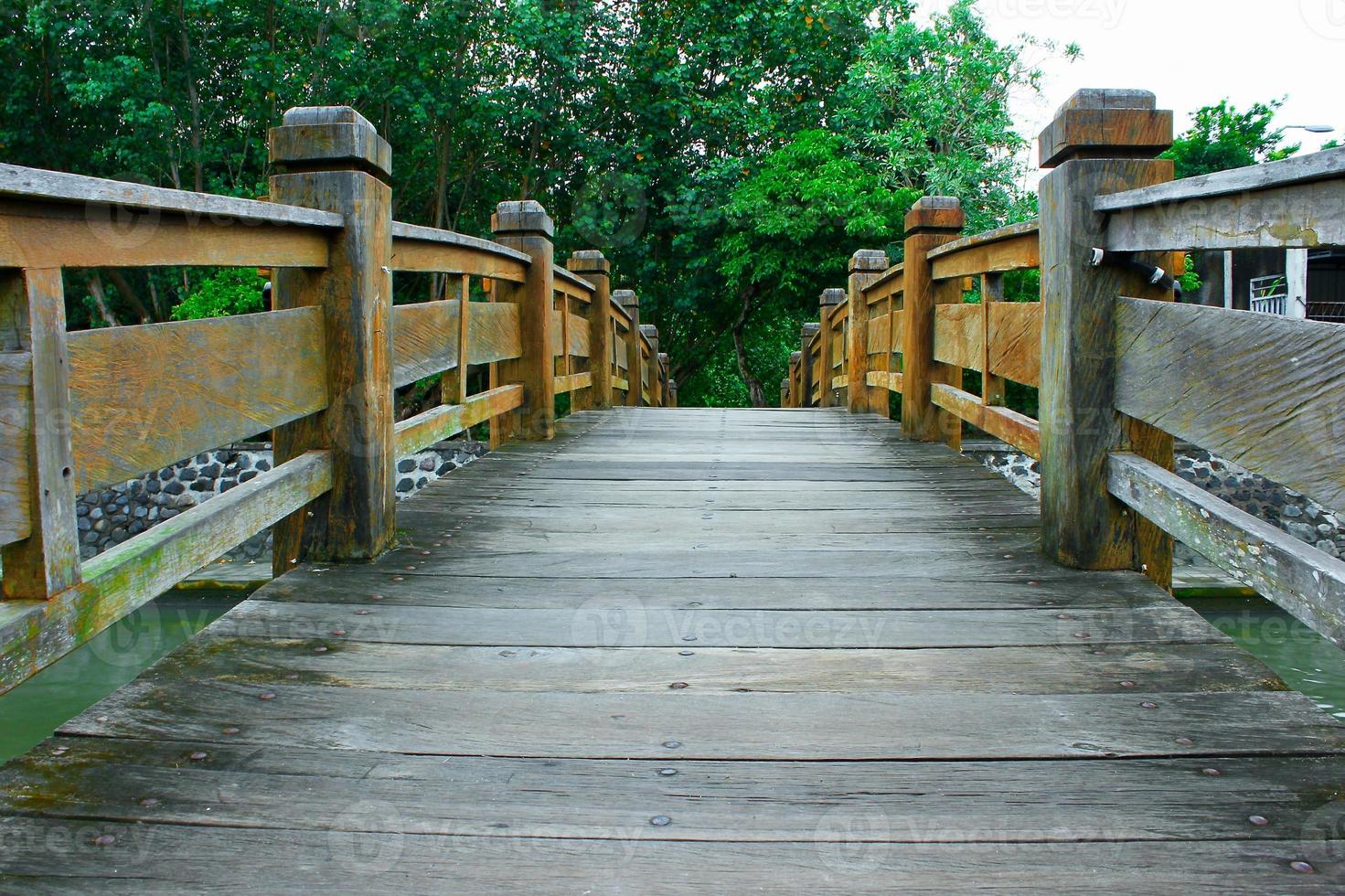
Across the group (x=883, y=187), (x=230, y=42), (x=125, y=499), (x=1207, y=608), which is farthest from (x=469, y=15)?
(x=1207, y=608)

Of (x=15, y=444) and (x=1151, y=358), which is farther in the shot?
(x=1151, y=358)

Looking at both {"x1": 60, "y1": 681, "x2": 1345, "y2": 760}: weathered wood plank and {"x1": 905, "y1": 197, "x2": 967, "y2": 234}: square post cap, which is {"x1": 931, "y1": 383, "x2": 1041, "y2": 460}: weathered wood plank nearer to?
{"x1": 905, "y1": 197, "x2": 967, "y2": 234}: square post cap

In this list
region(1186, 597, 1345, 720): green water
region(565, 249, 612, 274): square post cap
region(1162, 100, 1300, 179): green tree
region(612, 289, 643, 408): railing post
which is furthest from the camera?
region(1162, 100, 1300, 179): green tree

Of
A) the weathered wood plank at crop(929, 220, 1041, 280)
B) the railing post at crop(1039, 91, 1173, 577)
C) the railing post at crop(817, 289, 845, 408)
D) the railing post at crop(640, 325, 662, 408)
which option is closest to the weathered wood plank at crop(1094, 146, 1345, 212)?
the railing post at crop(1039, 91, 1173, 577)

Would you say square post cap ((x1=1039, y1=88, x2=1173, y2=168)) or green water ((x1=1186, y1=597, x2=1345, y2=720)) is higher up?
square post cap ((x1=1039, y1=88, x2=1173, y2=168))

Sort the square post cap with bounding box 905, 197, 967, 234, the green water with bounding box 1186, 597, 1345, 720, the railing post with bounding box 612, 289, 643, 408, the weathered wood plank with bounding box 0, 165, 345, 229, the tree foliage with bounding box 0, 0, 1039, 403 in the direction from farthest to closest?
1. the tree foliage with bounding box 0, 0, 1039, 403
2. the railing post with bounding box 612, 289, 643, 408
3. the green water with bounding box 1186, 597, 1345, 720
4. the square post cap with bounding box 905, 197, 967, 234
5. the weathered wood plank with bounding box 0, 165, 345, 229

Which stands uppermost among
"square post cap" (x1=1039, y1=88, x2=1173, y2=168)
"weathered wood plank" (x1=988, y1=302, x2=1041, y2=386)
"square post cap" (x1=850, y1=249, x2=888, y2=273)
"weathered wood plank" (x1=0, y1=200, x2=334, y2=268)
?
"square post cap" (x1=850, y1=249, x2=888, y2=273)

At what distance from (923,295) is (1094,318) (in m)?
2.44

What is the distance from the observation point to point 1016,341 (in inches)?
131

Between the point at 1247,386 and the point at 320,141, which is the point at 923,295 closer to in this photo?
the point at 320,141

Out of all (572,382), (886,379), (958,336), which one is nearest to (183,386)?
(958,336)

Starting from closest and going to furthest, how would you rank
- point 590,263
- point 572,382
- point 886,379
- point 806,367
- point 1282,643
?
point 886,379, point 572,382, point 590,263, point 1282,643, point 806,367

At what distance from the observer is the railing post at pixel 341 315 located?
8.64 ft

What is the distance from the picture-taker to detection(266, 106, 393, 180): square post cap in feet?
8.64
